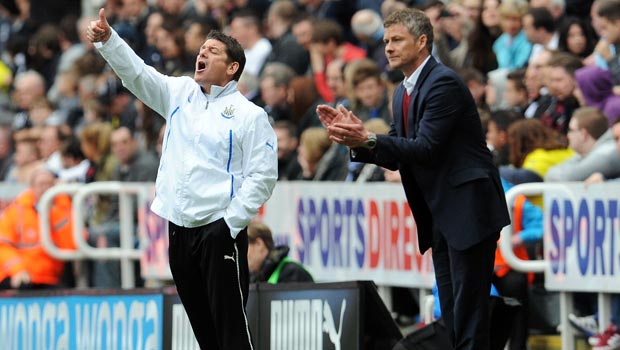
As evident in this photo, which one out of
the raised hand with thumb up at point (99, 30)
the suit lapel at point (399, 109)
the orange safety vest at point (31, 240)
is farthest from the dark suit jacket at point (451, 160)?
the orange safety vest at point (31, 240)

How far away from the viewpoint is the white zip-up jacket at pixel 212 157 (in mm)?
8586

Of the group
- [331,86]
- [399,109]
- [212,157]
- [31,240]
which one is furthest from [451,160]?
[31,240]

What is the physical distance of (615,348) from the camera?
10906mm

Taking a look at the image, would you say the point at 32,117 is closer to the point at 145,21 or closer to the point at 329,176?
the point at 145,21

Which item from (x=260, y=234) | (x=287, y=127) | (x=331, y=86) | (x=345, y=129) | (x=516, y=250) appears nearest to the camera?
(x=345, y=129)

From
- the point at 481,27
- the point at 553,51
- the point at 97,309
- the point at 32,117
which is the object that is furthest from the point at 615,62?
the point at 32,117

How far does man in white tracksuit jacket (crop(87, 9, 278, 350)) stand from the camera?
28.2ft

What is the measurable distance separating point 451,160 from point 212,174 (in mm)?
1317

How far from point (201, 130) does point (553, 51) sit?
5877 mm

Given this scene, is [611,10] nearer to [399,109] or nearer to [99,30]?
[399,109]


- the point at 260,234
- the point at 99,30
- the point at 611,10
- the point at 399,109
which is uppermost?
the point at 611,10

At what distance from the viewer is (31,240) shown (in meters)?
14.6

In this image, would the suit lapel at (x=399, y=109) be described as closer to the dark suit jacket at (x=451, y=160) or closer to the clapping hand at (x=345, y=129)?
the dark suit jacket at (x=451, y=160)

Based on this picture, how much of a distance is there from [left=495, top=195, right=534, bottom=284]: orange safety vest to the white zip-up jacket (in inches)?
124
